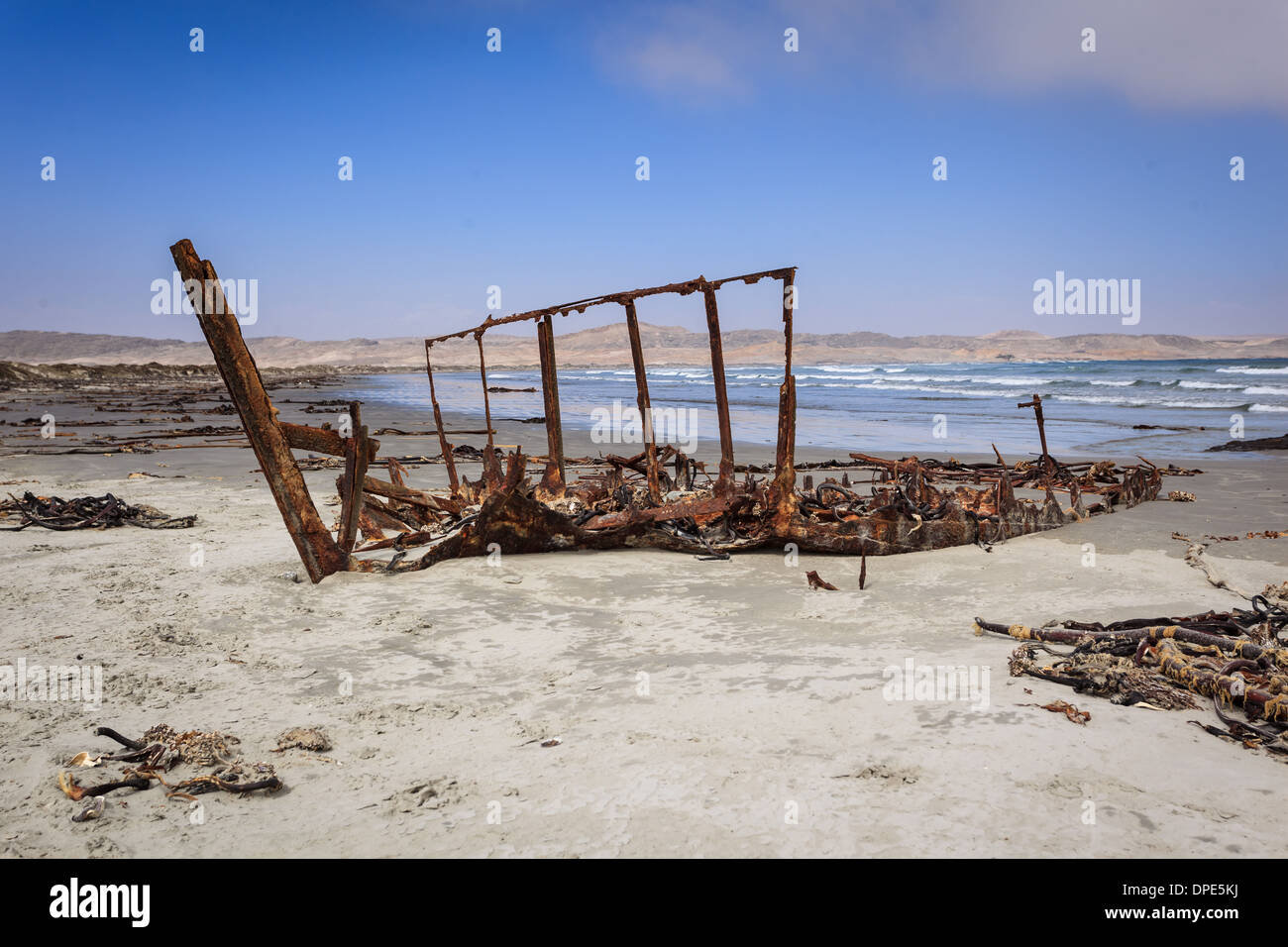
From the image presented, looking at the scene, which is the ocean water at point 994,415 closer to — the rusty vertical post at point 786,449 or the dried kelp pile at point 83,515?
the rusty vertical post at point 786,449

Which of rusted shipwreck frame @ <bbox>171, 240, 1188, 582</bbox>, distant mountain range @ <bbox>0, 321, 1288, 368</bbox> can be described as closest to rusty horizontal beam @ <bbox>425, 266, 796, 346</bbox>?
rusted shipwreck frame @ <bbox>171, 240, 1188, 582</bbox>

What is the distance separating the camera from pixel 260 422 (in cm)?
525

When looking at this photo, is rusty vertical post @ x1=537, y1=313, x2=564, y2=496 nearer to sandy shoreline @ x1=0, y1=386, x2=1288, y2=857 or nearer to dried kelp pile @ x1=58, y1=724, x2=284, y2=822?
sandy shoreline @ x1=0, y1=386, x2=1288, y2=857

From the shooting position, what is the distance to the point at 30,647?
409 cm

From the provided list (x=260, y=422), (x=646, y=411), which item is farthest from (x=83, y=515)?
(x=646, y=411)

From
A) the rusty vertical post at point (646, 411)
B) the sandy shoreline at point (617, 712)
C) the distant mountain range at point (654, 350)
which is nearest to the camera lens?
the sandy shoreline at point (617, 712)

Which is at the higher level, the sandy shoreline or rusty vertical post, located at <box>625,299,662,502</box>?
rusty vertical post, located at <box>625,299,662,502</box>

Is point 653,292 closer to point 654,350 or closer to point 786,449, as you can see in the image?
point 786,449

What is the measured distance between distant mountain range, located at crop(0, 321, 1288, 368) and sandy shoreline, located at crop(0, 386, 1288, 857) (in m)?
108

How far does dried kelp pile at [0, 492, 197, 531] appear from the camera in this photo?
23.2ft

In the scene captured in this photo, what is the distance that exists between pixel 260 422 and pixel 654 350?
151m

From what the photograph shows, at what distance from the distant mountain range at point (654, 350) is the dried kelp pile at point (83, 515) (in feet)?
342

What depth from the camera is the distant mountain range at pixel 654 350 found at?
11175 centimetres

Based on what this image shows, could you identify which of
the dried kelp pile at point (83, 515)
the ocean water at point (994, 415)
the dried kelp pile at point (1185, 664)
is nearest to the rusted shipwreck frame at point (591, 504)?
the dried kelp pile at point (83, 515)
